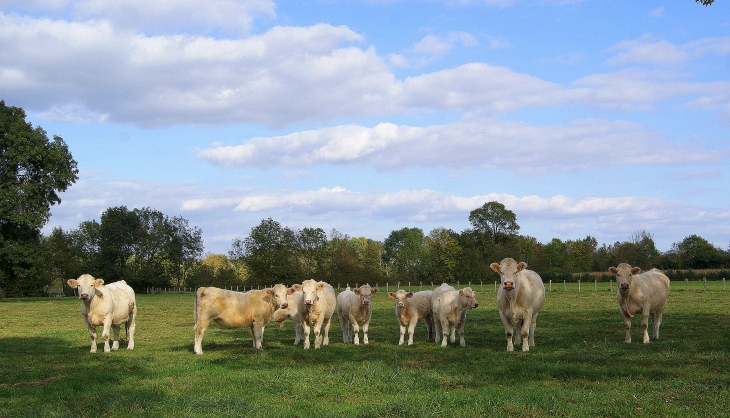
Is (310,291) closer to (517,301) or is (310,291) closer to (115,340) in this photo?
(517,301)

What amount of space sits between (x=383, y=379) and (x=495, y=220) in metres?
98.1

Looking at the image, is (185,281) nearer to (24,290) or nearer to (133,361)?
(24,290)

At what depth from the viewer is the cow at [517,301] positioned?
576 inches

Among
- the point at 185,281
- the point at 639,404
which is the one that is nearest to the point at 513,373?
the point at 639,404

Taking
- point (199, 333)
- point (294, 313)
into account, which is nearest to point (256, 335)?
point (199, 333)

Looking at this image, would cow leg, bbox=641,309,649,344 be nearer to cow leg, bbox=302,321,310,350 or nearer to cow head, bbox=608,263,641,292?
cow head, bbox=608,263,641,292

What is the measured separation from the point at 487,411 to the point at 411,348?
22.8 feet

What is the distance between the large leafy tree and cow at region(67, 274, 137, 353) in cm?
3716

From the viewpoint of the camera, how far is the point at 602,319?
74.8ft

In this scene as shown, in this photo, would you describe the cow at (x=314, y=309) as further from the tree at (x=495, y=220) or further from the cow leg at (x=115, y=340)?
the tree at (x=495, y=220)

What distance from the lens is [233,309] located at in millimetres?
15867

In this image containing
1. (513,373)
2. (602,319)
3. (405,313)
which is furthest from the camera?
(602,319)

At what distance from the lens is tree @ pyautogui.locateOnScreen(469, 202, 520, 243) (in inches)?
4156

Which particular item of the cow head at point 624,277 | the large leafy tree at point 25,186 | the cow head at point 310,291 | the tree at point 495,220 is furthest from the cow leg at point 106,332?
the tree at point 495,220
